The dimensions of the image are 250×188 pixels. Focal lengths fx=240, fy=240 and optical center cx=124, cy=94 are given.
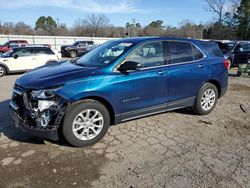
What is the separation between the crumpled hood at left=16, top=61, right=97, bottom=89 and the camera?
11.7ft

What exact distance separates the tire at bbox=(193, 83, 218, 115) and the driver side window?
1.30 m

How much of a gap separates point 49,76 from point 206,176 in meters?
2.69

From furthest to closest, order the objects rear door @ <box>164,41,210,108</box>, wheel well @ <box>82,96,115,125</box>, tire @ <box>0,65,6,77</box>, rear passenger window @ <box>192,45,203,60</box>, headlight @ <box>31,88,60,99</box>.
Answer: tire @ <box>0,65,6,77</box>, rear passenger window @ <box>192,45,203,60</box>, rear door @ <box>164,41,210,108</box>, wheel well @ <box>82,96,115,125</box>, headlight @ <box>31,88,60,99</box>

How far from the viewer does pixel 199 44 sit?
5207mm

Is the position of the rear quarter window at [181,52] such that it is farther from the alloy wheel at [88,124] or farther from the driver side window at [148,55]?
the alloy wheel at [88,124]

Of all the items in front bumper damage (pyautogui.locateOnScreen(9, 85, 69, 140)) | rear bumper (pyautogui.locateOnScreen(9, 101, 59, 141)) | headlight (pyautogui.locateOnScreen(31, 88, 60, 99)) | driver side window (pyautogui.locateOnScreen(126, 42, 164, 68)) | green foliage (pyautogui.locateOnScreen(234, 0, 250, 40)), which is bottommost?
rear bumper (pyautogui.locateOnScreen(9, 101, 59, 141))

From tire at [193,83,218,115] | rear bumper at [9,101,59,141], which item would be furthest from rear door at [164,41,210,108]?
rear bumper at [9,101,59,141]

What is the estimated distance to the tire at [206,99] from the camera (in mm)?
5168

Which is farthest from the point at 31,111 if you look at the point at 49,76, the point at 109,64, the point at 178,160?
the point at 178,160

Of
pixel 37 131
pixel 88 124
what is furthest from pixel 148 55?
pixel 37 131

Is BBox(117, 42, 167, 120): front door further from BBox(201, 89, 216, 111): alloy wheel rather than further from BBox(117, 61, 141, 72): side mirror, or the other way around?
BBox(201, 89, 216, 111): alloy wheel

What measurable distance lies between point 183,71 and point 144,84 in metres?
0.98

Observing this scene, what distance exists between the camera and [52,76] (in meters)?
3.74

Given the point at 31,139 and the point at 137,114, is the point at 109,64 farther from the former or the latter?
the point at 31,139
